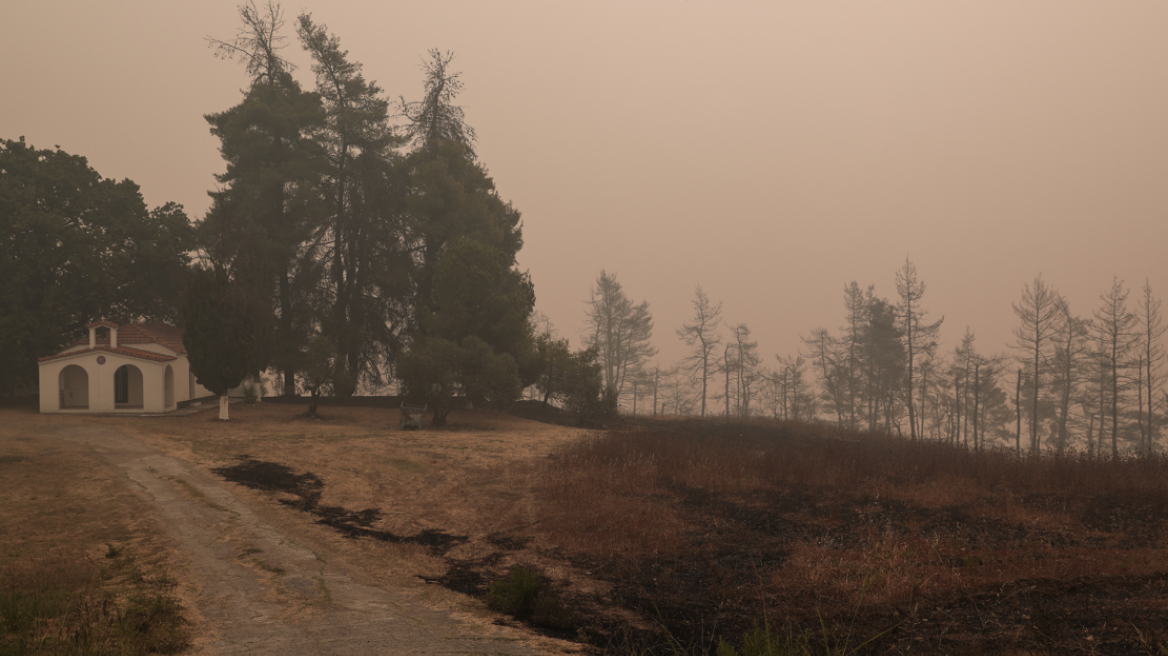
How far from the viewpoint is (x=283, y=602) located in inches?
294

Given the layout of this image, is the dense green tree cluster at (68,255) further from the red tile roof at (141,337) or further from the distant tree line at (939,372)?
the distant tree line at (939,372)

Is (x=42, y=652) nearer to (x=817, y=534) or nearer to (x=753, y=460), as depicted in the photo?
(x=817, y=534)

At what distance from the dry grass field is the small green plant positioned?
0.09ft

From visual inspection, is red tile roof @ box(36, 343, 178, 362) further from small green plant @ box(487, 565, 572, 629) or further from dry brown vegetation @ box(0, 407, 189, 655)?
small green plant @ box(487, 565, 572, 629)

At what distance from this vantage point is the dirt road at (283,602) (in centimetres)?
619

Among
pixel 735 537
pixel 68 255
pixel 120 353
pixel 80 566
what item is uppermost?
pixel 68 255

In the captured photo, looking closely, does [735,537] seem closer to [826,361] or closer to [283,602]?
[283,602]

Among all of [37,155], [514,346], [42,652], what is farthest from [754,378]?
[42,652]

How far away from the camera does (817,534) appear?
420 inches

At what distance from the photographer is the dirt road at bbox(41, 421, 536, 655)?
20.3 feet

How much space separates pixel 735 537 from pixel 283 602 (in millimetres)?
6971

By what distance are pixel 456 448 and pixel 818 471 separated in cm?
1135

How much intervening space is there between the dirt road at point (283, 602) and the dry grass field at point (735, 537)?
1.75ft

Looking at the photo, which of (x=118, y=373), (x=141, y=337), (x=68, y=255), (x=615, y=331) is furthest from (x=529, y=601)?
(x=615, y=331)
